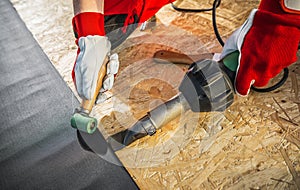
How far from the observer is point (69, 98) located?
97cm

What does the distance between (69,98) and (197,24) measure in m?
0.59

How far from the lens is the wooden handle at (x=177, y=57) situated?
1.03 meters

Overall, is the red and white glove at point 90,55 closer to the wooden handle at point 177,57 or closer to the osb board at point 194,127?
the osb board at point 194,127

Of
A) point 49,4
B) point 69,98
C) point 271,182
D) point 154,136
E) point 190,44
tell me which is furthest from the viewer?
point 49,4

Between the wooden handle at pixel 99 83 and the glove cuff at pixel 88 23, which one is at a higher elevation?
the glove cuff at pixel 88 23

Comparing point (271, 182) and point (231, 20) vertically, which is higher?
point (231, 20)

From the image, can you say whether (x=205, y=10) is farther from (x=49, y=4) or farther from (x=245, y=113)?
(x=49, y=4)

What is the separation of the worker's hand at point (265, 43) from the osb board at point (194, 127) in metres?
0.10

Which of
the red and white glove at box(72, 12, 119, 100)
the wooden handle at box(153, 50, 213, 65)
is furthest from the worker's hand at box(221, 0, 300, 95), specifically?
the red and white glove at box(72, 12, 119, 100)

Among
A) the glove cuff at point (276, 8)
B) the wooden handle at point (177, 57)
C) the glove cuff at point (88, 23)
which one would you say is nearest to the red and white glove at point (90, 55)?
the glove cuff at point (88, 23)

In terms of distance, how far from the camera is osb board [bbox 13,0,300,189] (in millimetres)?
765

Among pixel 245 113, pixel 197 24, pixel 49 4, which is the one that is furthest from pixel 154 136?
pixel 49 4

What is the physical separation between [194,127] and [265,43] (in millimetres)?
318

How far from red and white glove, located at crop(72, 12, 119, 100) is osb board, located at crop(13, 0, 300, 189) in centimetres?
19
